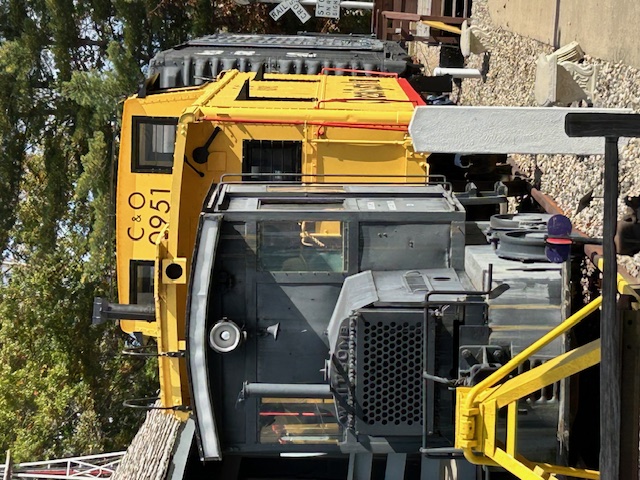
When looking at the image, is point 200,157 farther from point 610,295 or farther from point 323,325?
point 610,295

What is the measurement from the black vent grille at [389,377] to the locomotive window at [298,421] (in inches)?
14.9

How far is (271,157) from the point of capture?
7664 mm

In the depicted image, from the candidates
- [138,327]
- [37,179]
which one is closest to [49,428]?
[37,179]

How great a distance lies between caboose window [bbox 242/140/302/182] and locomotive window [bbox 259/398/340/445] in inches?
110

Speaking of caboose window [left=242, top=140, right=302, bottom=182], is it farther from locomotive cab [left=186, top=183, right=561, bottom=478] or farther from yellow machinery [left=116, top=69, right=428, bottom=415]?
locomotive cab [left=186, top=183, right=561, bottom=478]

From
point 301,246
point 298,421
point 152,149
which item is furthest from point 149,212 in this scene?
point 298,421

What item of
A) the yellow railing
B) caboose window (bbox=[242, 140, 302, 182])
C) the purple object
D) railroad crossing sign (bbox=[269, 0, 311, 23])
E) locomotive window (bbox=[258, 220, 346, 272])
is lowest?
the yellow railing

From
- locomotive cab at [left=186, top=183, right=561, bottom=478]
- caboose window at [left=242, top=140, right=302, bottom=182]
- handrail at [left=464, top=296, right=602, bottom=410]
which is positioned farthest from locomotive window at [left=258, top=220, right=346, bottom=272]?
caboose window at [left=242, top=140, right=302, bottom=182]

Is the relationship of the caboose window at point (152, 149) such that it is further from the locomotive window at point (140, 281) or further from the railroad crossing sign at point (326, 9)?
the railroad crossing sign at point (326, 9)

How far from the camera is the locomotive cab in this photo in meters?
4.85

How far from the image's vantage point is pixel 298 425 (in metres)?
5.36

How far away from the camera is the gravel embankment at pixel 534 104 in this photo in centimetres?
736

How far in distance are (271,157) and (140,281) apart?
6.29 feet

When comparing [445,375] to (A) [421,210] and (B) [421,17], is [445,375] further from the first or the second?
(B) [421,17]
